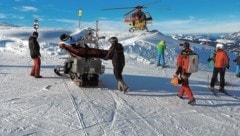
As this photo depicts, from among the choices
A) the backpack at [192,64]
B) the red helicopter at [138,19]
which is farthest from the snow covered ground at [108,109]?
the red helicopter at [138,19]

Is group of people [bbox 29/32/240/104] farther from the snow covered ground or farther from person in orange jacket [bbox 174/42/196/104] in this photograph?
the snow covered ground

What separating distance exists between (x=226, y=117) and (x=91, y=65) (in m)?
4.79

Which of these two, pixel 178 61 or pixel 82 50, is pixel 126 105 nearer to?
pixel 178 61

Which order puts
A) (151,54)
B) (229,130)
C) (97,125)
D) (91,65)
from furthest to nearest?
(151,54) → (91,65) → (229,130) → (97,125)

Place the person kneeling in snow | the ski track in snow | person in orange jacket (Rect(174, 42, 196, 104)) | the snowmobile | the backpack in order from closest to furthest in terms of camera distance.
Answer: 1. the ski track in snow
2. the backpack
3. person in orange jacket (Rect(174, 42, 196, 104))
4. the snowmobile
5. the person kneeling in snow

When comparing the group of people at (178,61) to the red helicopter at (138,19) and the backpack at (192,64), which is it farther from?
the red helicopter at (138,19)

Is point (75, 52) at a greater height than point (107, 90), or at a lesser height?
greater

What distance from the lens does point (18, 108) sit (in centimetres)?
1066

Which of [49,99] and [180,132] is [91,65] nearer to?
[49,99]

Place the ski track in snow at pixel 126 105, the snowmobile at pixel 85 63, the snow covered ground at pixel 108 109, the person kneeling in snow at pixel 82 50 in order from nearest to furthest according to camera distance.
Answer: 1. the snow covered ground at pixel 108 109
2. the ski track in snow at pixel 126 105
3. the snowmobile at pixel 85 63
4. the person kneeling in snow at pixel 82 50

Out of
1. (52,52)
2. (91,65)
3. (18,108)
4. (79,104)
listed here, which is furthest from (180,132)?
(52,52)

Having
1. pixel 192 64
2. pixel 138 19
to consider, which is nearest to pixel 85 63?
pixel 192 64

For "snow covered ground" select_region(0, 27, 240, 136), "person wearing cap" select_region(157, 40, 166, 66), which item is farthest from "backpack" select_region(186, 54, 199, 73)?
"person wearing cap" select_region(157, 40, 166, 66)

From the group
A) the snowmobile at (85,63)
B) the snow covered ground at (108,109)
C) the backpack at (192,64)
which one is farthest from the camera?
the snowmobile at (85,63)
